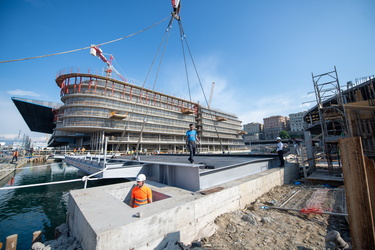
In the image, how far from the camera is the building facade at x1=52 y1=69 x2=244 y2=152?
33.4m

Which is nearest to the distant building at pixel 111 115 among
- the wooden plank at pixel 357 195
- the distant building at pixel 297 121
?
the wooden plank at pixel 357 195

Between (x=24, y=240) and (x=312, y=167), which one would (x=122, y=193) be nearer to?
(x=24, y=240)

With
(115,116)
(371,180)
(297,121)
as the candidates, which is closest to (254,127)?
(297,121)

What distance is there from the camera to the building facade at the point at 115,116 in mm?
33406

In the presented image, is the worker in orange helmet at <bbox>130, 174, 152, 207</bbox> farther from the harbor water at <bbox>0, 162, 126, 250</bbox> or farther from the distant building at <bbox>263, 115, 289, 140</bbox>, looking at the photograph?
the distant building at <bbox>263, 115, 289, 140</bbox>

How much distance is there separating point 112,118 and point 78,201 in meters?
34.6

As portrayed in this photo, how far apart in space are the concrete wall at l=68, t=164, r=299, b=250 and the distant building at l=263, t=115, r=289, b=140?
4918 inches

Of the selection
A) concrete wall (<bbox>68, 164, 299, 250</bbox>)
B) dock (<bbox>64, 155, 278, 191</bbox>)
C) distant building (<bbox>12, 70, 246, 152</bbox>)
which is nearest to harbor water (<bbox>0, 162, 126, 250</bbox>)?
dock (<bbox>64, 155, 278, 191</bbox>)

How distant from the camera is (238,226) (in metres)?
4.00

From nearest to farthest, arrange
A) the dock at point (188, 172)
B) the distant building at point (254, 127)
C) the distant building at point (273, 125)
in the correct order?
the dock at point (188, 172) → the distant building at point (273, 125) → the distant building at point (254, 127)

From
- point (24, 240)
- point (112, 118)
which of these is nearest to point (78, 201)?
point (24, 240)

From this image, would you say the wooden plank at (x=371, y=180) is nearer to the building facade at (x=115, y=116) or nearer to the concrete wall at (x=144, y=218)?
the concrete wall at (x=144, y=218)

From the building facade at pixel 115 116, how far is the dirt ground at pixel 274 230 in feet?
74.0

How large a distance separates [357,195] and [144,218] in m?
3.75
